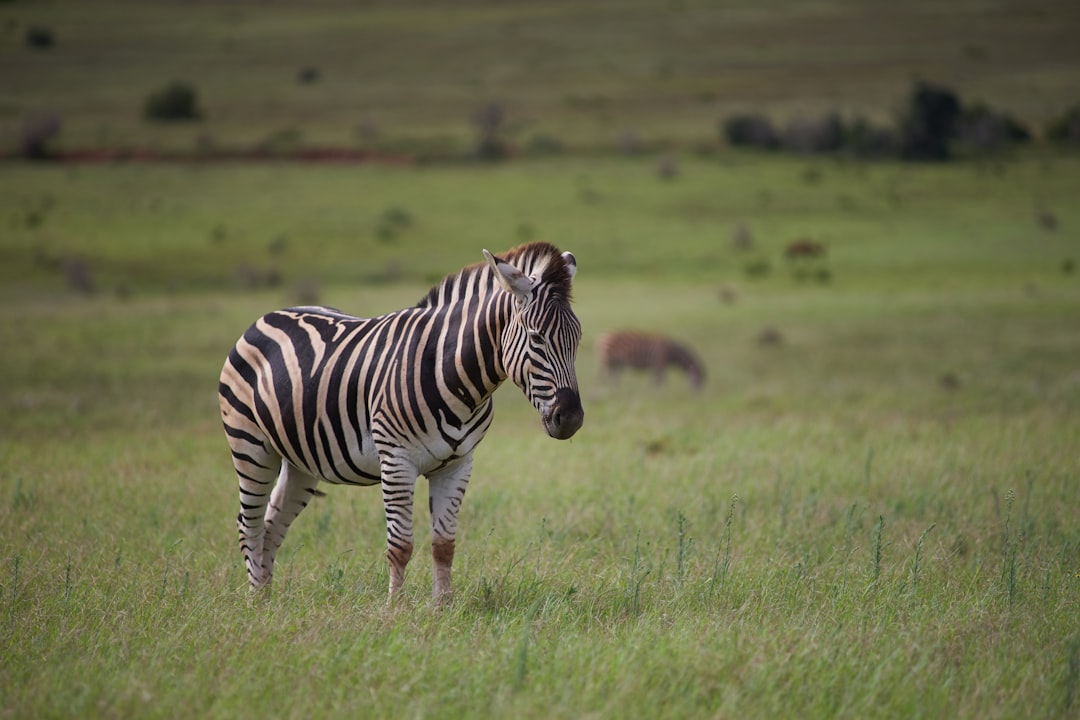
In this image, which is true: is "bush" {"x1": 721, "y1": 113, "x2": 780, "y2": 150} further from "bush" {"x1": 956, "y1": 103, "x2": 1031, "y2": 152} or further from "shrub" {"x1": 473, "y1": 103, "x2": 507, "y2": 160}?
"shrub" {"x1": 473, "y1": 103, "x2": 507, "y2": 160}

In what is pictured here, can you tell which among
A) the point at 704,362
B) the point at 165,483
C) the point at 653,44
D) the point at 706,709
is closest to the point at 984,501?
the point at 706,709

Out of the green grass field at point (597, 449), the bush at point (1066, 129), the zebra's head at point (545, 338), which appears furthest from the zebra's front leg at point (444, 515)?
the bush at point (1066, 129)

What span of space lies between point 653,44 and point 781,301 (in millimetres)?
63526

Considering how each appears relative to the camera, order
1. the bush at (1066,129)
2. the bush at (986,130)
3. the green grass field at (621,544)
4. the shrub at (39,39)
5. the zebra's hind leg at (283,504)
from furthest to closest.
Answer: the shrub at (39,39) < the bush at (1066,129) < the bush at (986,130) < the zebra's hind leg at (283,504) < the green grass field at (621,544)

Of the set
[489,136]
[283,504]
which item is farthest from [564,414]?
[489,136]

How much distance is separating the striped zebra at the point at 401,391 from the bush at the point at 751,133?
48.9m

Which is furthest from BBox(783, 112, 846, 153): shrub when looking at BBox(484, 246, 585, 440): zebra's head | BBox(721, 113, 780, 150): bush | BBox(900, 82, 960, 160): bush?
BBox(484, 246, 585, 440): zebra's head

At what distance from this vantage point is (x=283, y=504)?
6.57 m

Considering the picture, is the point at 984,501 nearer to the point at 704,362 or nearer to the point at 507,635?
the point at 507,635

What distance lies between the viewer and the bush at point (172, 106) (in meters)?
54.8

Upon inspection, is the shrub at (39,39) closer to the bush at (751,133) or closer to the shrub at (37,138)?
the shrub at (37,138)

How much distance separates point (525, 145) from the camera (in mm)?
52094

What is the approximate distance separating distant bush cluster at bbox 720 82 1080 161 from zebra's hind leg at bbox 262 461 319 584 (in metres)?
48.8

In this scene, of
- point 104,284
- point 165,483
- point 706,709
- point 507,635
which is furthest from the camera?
point 104,284
